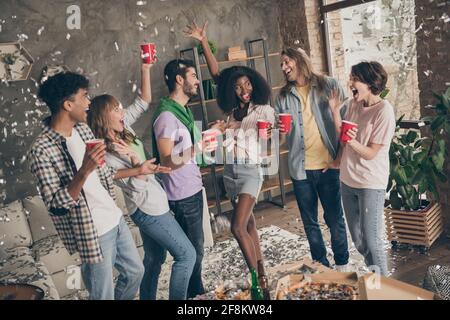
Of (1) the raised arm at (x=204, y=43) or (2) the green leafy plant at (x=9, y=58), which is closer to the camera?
(2) the green leafy plant at (x=9, y=58)

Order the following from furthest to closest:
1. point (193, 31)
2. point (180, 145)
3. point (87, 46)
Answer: point (193, 31), point (180, 145), point (87, 46)

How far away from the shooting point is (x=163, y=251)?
2125mm

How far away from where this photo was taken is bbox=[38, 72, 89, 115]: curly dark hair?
70.8 inches

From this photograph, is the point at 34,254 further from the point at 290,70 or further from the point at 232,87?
the point at 290,70

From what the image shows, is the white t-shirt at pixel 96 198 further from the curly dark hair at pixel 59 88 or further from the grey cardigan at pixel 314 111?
the grey cardigan at pixel 314 111

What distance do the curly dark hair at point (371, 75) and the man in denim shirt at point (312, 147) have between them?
0.13 metres

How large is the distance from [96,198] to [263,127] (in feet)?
2.83

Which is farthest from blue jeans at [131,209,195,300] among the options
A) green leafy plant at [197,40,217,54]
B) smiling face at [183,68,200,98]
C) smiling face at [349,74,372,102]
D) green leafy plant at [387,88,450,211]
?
green leafy plant at [387,88,450,211]

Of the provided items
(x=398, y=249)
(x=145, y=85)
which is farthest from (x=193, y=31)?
(x=398, y=249)

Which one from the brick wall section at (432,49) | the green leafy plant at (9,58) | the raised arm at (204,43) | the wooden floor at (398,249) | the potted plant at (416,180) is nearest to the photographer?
the green leafy plant at (9,58)

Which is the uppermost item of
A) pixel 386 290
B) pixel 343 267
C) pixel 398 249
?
pixel 386 290

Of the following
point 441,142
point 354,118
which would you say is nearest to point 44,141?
point 354,118

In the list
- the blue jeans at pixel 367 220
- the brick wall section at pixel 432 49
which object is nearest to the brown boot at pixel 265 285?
the blue jeans at pixel 367 220

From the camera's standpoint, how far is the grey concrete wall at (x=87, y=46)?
1.83 m
